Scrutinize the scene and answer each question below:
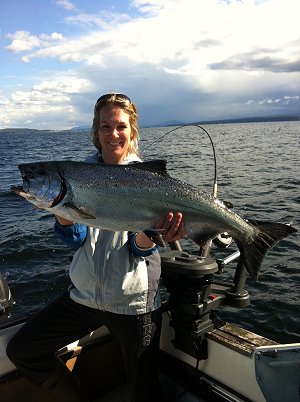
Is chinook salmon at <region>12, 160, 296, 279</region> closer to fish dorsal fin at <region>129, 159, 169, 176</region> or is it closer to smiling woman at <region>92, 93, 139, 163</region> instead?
fish dorsal fin at <region>129, 159, 169, 176</region>

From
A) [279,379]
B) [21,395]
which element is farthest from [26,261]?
[279,379]

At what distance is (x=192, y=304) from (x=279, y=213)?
12.8 meters

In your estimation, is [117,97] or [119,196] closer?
[119,196]

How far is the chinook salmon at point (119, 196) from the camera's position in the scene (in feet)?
12.0

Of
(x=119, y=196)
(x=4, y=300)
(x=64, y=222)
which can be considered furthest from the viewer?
(x=4, y=300)

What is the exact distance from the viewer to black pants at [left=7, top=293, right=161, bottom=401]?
4.07 meters

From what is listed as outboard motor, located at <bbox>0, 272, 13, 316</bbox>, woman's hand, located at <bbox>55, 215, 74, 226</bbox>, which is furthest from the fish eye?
outboard motor, located at <bbox>0, 272, 13, 316</bbox>

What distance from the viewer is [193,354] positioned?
4664 millimetres

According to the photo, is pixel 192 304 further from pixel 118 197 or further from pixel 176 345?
pixel 118 197

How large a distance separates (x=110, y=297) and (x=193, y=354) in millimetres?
1366

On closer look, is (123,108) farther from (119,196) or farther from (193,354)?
(193,354)

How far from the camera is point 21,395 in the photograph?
178 inches

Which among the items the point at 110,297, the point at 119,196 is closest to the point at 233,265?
the point at 110,297

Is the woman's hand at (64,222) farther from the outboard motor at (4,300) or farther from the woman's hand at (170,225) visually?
the outboard motor at (4,300)
